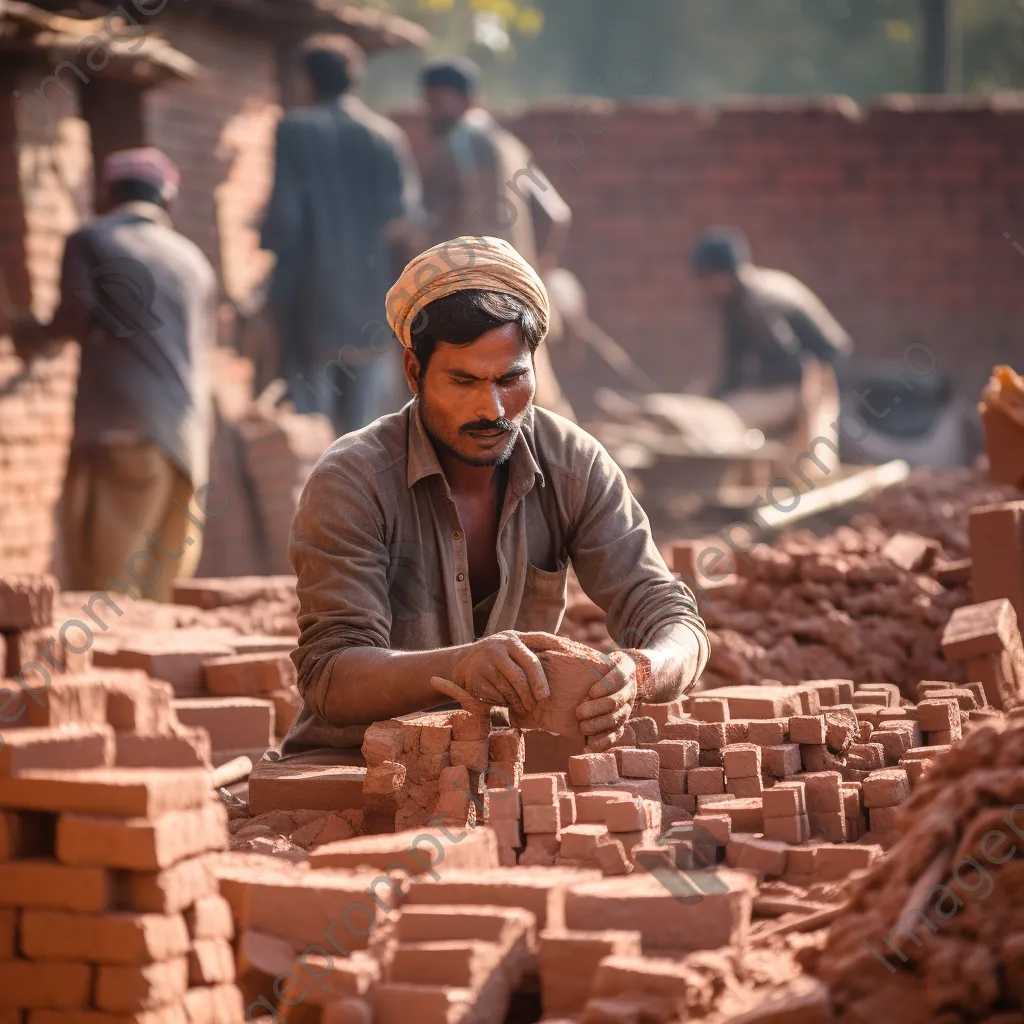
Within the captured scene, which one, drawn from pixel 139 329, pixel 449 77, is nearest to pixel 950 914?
pixel 139 329

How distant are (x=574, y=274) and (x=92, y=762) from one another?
15.5 m

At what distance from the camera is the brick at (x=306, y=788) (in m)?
4.03

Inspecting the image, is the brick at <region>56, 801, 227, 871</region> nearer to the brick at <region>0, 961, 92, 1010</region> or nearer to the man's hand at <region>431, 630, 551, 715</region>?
the brick at <region>0, 961, 92, 1010</region>

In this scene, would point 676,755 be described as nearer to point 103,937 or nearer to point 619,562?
point 619,562

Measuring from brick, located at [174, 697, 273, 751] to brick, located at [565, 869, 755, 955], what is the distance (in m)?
2.06

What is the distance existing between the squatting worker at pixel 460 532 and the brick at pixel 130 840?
38.9 inches

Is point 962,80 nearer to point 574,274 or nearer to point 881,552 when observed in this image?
point 574,274

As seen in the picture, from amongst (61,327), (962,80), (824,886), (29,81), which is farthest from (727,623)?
(962,80)

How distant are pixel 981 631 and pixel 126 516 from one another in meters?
4.94

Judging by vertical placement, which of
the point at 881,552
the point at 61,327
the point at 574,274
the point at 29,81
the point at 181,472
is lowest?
the point at 881,552

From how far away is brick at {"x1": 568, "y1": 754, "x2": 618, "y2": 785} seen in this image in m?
3.83

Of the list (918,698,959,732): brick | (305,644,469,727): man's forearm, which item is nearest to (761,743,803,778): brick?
(918,698,959,732): brick

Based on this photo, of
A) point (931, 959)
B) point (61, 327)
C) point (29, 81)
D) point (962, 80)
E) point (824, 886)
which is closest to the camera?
point (931, 959)

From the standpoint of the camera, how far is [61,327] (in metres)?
8.28
